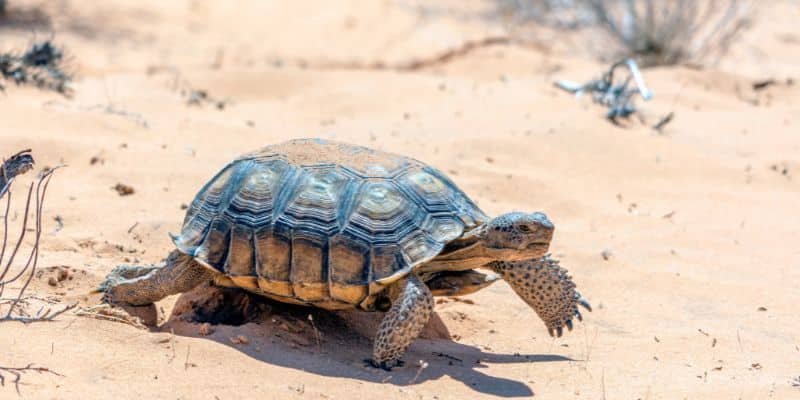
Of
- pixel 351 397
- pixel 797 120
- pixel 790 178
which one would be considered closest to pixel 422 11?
pixel 797 120

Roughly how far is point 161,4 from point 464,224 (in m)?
14.2

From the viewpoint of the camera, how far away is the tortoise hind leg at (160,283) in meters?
5.11

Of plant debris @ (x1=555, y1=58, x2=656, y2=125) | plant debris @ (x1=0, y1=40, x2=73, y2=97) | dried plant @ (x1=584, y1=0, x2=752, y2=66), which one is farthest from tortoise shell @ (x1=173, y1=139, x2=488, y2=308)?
dried plant @ (x1=584, y1=0, x2=752, y2=66)

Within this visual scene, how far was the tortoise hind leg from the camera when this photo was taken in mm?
5109

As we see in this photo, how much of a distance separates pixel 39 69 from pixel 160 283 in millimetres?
5168

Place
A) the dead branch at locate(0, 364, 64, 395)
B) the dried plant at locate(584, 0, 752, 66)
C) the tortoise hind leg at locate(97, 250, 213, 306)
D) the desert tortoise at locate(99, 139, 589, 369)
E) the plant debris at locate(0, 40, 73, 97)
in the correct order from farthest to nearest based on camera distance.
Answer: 1. the dried plant at locate(584, 0, 752, 66)
2. the plant debris at locate(0, 40, 73, 97)
3. the tortoise hind leg at locate(97, 250, 213, 306)
4. the desert tortoise at locate(99, 139, 589, 369)
5. the dead branch at locate(0, 364, 64, 395)

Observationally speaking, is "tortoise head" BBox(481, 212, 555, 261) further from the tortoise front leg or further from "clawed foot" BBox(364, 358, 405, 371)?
"clawed foot" BBox(364, 358, 405, 371)

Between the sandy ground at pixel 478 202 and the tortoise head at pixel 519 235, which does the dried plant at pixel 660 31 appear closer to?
the sandy ground at pixel 478 202

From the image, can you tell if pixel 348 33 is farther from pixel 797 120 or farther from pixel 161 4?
pixel 797 120

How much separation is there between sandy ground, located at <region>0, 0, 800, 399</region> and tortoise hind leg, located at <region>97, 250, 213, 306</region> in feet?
0.49

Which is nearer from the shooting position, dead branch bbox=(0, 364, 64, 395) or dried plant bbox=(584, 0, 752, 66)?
dead branch bbox=(0, 364, 64, 395)

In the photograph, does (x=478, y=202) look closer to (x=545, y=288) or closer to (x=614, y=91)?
(x=545, y=288)

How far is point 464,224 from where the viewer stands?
4949 mm

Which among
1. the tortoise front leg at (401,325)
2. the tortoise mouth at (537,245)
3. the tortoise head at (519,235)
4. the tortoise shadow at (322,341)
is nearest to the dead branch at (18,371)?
the tortoise shadow at (322,341)
